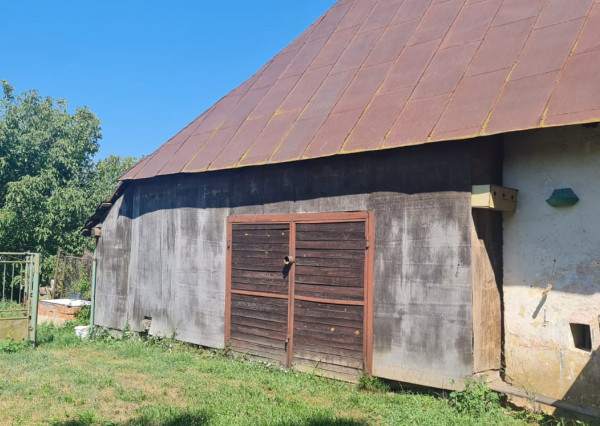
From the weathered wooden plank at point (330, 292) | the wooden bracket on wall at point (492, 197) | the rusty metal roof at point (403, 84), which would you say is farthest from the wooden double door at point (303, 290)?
the wooden bracket on wall at point (492, 197)

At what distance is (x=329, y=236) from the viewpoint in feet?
24.8

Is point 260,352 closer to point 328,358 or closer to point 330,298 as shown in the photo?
point 328,358

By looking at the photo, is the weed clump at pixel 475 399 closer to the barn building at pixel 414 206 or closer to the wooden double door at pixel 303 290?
the barn building at pixel 414 206

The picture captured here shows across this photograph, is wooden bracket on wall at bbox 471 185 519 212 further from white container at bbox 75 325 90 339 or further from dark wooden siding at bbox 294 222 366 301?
white container at bbox 75 325 90 339

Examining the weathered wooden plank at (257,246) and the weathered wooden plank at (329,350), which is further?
the weathered wooden plank at (257,246)

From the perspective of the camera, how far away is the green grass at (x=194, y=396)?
219 inches

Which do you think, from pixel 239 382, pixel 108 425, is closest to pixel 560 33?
pixel 239 382

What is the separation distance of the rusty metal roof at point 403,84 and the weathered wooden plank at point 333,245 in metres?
1.26

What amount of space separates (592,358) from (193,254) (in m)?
6.52

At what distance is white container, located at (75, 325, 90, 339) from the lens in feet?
37.7

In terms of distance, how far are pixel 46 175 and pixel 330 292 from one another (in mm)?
15870

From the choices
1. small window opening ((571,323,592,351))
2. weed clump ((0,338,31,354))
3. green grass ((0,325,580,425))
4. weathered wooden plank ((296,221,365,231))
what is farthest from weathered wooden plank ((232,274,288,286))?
weed clump ((0,338,31,354))

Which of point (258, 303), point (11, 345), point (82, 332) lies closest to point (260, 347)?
point (258, 303)

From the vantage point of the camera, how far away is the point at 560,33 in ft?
20.6
